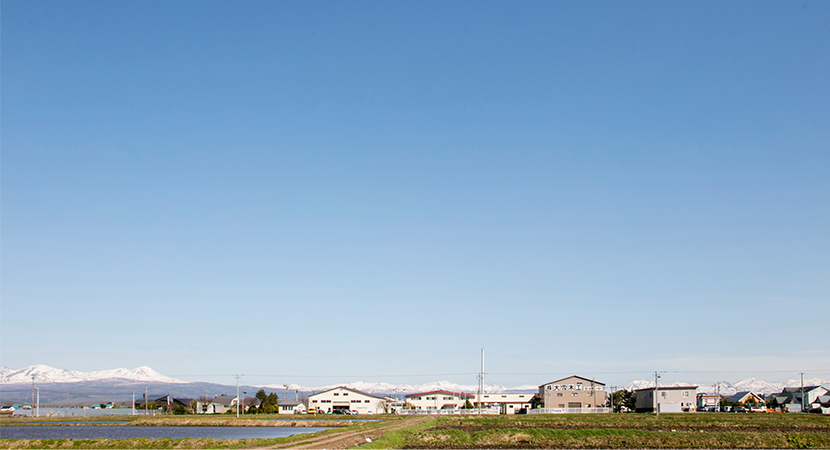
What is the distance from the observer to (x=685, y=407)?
108m

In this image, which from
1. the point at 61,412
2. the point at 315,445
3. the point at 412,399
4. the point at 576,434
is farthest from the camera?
the point at 412,399

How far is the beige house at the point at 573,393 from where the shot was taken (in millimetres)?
112919

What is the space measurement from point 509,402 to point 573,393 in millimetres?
18402

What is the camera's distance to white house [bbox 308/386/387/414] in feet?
432

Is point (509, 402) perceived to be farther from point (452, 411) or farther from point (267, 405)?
point (267, 405)

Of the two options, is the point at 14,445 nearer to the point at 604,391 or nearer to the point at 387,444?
the point at 387,444

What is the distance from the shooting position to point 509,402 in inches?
5064

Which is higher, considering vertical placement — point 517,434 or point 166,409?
point 517,434

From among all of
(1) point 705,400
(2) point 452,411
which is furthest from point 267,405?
(1) point 705,400

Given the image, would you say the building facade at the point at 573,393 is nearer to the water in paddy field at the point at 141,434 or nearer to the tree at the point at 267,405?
the tree at the point at 267,405

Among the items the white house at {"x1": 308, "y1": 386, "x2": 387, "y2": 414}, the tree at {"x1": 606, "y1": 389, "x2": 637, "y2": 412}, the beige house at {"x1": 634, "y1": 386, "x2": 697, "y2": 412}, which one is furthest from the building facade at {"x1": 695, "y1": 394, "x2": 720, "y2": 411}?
the white house at {"x1": 308, "y1": 386, "x2": 387, "y2": 414}

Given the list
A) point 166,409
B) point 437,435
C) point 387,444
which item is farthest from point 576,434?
point 166,409

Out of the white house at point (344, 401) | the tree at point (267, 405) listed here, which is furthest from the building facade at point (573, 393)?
the tree at point (267, 405)

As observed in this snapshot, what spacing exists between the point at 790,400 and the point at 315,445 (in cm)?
14959
